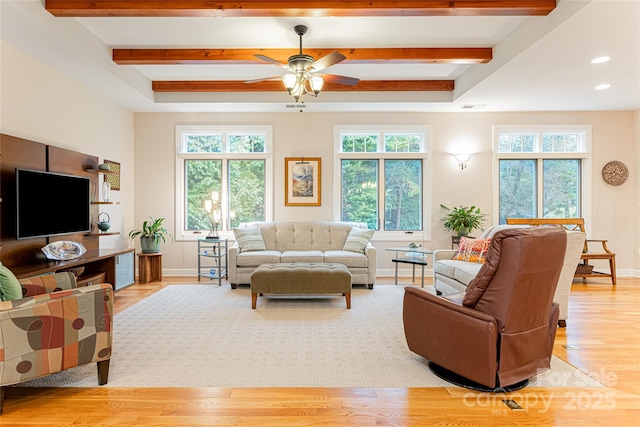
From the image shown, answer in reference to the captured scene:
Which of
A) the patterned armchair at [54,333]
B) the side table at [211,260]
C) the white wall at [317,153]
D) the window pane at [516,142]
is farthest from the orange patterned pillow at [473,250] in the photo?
the patterned armchair at [54,333]

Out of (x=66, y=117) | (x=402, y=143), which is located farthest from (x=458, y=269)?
(x=66, y=117)

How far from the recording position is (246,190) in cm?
659

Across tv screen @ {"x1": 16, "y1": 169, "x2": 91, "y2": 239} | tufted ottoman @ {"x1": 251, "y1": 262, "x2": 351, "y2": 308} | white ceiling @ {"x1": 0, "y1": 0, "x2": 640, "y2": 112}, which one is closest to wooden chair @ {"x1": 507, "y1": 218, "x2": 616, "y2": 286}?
white ceiling @ {"x1": 0, "y1": 0, "x2": 640, "y2": 112}

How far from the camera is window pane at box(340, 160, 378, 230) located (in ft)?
21.7

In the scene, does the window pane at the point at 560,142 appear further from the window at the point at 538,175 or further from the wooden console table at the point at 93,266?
the wooden console table at the point at 93,266

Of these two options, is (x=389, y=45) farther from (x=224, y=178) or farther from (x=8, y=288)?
(x=8, y=288)

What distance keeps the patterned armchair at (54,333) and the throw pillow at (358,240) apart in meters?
3.78

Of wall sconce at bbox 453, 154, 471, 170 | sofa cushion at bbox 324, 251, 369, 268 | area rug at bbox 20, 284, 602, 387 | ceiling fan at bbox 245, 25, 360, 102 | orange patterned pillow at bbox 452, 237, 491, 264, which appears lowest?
area rug at bbox 20, 284, 602, 387

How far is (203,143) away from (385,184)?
132 inches

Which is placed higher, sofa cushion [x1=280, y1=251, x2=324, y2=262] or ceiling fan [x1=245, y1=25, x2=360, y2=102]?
ceiling fan [x1=245, y1=25, x2=360, y2=102]

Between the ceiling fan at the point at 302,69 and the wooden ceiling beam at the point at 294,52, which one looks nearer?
the ceiling fan at the point at 302,69

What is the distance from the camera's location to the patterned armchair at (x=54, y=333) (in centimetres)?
206

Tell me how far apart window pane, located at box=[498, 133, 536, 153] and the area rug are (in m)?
3.75

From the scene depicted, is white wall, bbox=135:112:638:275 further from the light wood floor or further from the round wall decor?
the light wood floor
